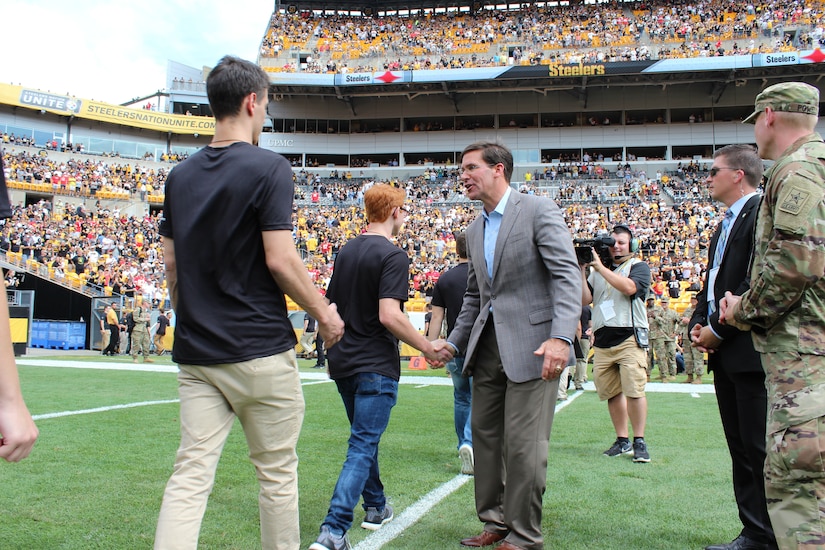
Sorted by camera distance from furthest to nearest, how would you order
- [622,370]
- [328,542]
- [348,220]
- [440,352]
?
[348,220], [622,370], [440,352], [328,542]

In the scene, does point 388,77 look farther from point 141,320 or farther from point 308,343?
point 141,320

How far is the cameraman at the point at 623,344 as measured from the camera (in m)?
5.58

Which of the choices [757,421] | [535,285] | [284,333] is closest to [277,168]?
[284,333]

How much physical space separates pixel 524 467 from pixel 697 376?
11.7 m

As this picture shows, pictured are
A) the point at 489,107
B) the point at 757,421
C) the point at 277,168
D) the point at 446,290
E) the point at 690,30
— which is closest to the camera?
the point at 277,168

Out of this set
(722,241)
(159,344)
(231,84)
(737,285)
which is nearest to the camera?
(231,84)

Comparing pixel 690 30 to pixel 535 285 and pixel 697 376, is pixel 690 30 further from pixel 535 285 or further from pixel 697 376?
pixel 535 285

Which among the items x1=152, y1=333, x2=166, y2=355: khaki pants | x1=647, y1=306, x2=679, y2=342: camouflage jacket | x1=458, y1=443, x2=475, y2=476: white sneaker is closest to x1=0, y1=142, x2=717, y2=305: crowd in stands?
x1=152, y1=333, x2=166, y2=355: khaki pants

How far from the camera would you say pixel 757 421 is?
315 centimetres

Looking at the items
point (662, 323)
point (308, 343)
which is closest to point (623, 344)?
point (662, 323)

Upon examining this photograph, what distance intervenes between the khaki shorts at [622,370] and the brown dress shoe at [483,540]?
2537mm

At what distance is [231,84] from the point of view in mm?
2531

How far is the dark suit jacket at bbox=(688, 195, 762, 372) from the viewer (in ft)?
10.4

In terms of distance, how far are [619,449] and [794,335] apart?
3.55 metres
